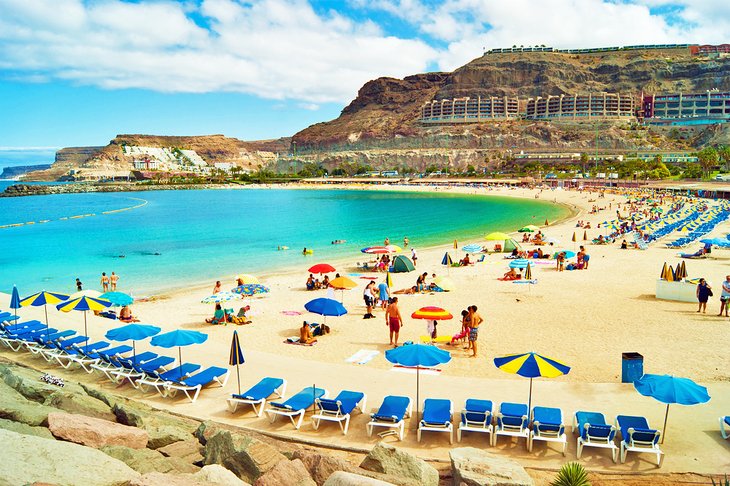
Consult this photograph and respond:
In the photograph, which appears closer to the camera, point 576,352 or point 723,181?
point 576,352

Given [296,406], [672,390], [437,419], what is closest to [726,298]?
[672,390]

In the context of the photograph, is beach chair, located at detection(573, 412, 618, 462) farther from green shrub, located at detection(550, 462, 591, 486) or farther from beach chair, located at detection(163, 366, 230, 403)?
beach chair, located at detection(163, 366, 230, 403)

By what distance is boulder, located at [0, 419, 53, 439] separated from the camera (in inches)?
256

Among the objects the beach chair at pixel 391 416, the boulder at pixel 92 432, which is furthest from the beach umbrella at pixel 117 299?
the beach chair at pixel 391 416

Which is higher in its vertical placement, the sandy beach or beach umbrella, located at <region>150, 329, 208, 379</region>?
beach umbrella, located at <region>150, 329, 208, 379</region>

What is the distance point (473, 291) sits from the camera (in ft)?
69.8

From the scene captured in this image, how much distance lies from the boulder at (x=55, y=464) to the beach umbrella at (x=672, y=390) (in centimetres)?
724

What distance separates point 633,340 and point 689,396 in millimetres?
6425

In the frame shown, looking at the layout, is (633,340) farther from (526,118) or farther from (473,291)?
(526,118)

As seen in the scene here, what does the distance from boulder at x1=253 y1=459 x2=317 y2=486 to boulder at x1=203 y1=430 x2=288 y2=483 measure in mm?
425

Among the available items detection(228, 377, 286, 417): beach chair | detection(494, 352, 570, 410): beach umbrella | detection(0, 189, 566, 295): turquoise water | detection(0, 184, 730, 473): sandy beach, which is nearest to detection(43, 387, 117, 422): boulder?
detection(0, 184, 730, 473): sandy beach

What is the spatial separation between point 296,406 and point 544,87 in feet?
616

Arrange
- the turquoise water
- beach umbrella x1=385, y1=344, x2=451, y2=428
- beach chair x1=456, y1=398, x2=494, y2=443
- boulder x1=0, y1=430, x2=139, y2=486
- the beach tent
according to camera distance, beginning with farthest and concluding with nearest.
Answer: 1. the turquoise water
2. the beach tent
3. beach umbrella x1=385, y1=344, x2=451, y2=428
4. beach chair x1=456, y1=398, x2=494, y2=443
5. boulder x1=0, y1=430, x2=139, y2=486

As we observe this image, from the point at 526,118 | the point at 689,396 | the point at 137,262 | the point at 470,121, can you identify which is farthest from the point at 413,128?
the point at 689,396
